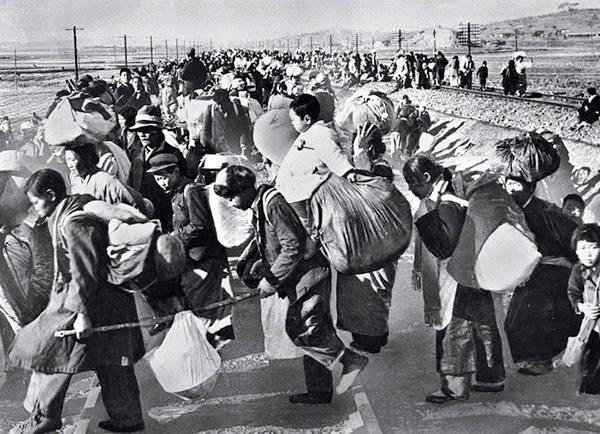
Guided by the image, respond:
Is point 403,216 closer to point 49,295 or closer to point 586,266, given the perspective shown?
point 586,266

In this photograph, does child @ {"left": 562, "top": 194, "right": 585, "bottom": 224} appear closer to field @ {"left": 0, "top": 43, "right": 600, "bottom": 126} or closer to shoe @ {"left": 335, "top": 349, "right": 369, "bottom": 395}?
shoe @ {"left": 335, "top": 349, "right": 369, "bottom": 395}

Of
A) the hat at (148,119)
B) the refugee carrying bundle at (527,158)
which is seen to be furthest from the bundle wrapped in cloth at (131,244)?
the refugee carrying bundle at (527,158)

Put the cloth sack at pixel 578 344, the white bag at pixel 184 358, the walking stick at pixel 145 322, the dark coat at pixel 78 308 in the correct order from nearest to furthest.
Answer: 1. the dark coat at pixel 78 308
2. the walking stick at pixel 145 322
3. the white bag at pixel 184 358
4. the cloth sack at pixel 578 344

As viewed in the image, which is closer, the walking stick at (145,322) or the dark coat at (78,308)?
the dark coat at (78,308)

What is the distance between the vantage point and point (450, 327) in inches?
176

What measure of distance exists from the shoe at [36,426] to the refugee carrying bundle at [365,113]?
8.84 feet

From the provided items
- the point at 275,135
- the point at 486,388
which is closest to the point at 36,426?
the point at 275,135

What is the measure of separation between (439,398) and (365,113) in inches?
80.5

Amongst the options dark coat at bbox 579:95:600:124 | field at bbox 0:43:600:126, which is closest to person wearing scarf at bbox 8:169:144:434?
dark coat at bbox 579:95:600:124

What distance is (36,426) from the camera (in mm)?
3984

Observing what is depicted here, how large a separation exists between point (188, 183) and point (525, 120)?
1142cm

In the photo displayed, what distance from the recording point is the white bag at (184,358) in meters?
4.26

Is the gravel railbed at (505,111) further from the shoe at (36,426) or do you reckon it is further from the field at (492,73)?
the shoe at (36,426)

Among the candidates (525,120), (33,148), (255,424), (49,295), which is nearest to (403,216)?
(255,424)
